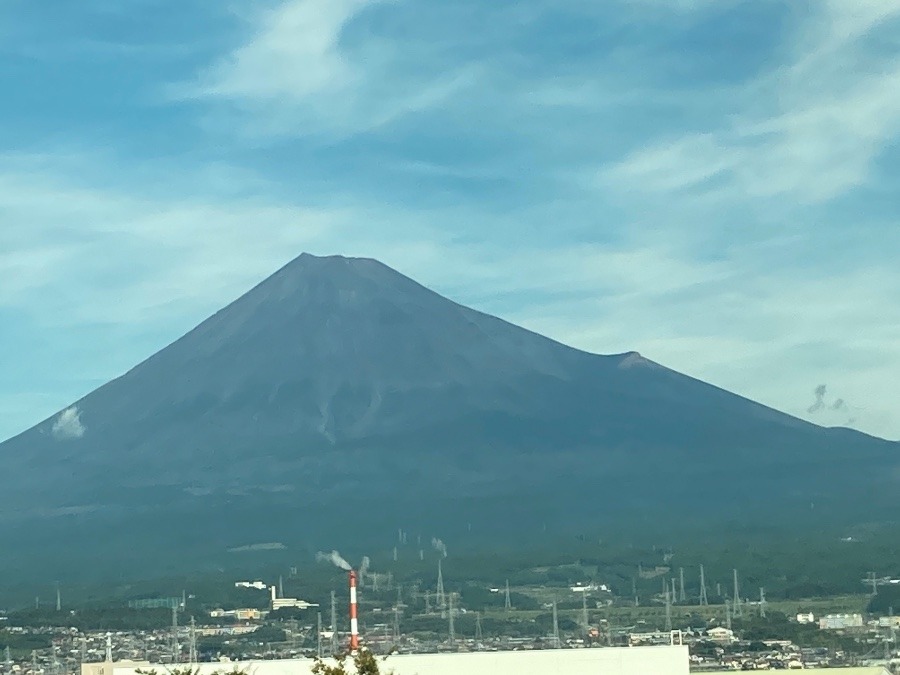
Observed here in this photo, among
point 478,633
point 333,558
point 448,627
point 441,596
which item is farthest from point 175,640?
point 333,558

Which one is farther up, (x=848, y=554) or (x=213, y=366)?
(x=213, y=366)

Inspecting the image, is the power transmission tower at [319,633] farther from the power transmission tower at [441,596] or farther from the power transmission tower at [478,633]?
the power transmission tower at [441,596]

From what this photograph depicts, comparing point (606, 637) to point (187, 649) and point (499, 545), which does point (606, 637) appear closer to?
point (187, 649)

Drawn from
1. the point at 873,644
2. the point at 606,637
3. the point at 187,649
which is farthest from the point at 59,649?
the point at 873,644

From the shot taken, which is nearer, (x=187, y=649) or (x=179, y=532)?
(x=187, y=649)

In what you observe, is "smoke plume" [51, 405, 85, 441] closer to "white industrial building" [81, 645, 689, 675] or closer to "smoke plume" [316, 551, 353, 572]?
"smoke plume" [316, 551, 353, 572]

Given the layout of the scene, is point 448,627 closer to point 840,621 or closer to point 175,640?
point 175,640

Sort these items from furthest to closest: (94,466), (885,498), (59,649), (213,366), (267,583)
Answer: (213,366) < (94,466) < (885,498) < (267,583) < (59,649)
